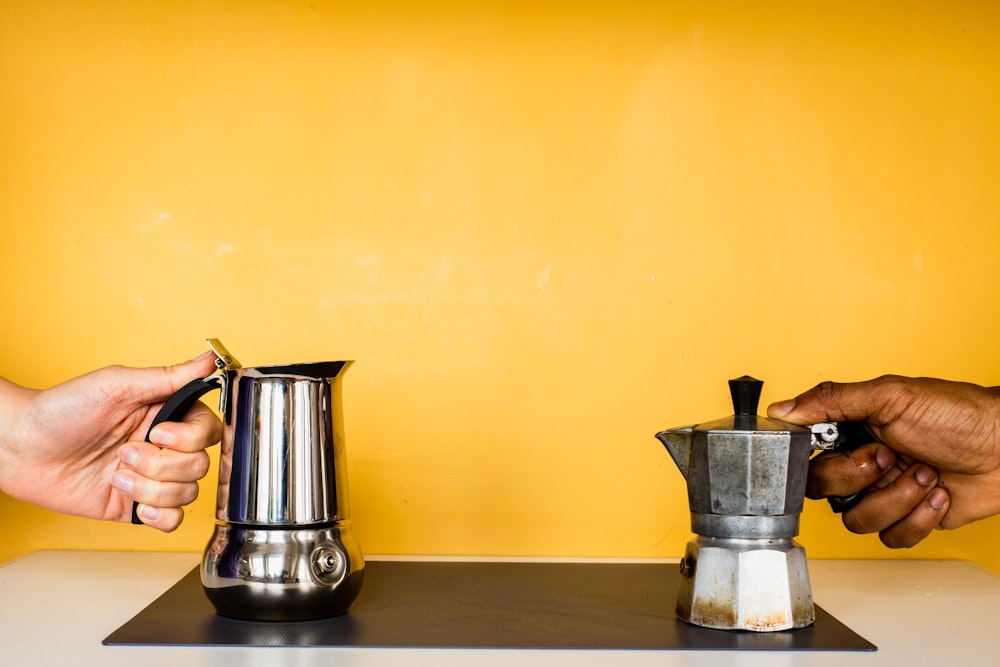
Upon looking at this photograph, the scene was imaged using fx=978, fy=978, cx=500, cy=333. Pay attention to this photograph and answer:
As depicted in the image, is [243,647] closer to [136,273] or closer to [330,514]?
[330,514]

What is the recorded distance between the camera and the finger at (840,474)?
1036 mm

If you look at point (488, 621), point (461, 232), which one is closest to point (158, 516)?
point (488, 621)

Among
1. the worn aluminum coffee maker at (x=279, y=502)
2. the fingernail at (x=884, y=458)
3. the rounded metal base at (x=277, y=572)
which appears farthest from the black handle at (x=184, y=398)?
the fingernail at (x=884, y=458)

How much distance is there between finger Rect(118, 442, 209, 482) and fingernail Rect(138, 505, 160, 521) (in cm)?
3

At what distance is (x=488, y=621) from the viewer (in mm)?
909

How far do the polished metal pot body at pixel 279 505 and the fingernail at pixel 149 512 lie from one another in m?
0.11

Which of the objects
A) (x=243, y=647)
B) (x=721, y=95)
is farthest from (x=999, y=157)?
(x=243, y=647)

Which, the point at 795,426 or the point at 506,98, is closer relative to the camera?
the point at 795,426

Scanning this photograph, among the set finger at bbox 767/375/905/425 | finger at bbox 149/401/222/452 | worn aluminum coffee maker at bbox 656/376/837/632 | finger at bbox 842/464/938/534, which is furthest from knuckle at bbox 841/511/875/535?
finger at bbox 149/401/222/452

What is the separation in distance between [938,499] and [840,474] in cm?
15

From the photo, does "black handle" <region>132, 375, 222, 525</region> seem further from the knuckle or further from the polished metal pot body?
the knuckle

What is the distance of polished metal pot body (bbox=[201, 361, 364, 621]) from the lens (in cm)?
87

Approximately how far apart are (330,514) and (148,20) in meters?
0.73

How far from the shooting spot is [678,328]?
1.25 metres
